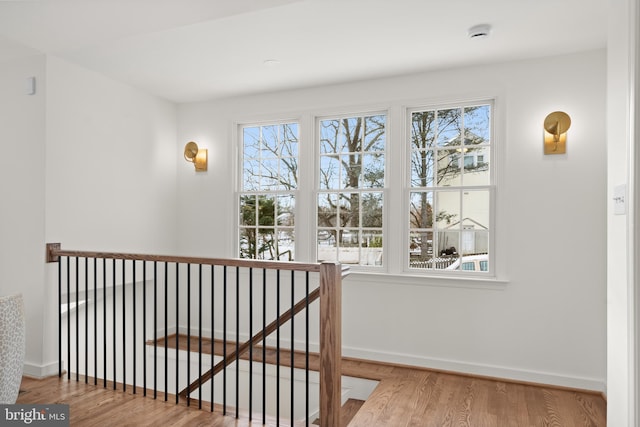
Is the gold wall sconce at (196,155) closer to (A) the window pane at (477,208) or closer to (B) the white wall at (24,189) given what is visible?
(B) the white wall at (24,189)

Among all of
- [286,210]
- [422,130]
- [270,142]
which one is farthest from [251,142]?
[422,130]

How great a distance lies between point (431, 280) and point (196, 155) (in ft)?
9.08

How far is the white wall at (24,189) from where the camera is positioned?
3.26 m

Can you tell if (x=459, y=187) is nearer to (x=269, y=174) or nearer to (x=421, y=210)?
(x=421, y=210)

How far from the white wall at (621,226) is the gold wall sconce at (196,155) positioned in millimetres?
3719

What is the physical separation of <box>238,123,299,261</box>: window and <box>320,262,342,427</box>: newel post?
6.69 ft

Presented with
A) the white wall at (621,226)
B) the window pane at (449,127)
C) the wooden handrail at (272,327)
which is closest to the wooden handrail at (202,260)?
the wooden handrail at (272,327)

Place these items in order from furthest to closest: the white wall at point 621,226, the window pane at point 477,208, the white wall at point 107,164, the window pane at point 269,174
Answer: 1. the window pane at point 269,174
2. the window pane at point 477,208
3. the white wall at point 107,164
4. the white wall at point 621,226

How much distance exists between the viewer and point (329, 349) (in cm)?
222

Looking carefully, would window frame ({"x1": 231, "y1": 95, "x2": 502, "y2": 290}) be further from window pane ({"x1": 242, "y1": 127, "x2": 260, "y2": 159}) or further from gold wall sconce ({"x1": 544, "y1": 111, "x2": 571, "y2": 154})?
gold wall sconce ({"x1": 544, "y1": 111, "x2": 571, "y2": 154})

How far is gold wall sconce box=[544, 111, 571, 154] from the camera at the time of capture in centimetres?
318

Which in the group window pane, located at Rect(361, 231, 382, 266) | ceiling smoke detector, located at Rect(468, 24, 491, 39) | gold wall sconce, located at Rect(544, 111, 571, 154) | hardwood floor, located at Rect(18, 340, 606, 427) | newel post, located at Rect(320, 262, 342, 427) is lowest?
hardwood floor, located at Rect(18, 340, 606, 427)

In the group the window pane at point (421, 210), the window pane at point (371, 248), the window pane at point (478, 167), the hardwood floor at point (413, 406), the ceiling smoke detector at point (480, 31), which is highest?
the ceiling smoke detector at point (480, 31)

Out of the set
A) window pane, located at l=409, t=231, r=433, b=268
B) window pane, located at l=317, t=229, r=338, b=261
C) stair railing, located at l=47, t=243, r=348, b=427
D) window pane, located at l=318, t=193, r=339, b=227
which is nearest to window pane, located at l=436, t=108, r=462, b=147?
window pane, located at l=409, t=231, r=433, b=268
